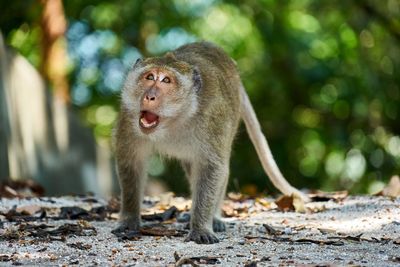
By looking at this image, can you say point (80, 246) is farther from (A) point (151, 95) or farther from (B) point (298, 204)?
(B) point (298, 204)

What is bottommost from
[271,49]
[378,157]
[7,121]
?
[378,157]

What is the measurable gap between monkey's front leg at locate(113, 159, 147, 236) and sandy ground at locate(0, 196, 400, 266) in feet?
0.60

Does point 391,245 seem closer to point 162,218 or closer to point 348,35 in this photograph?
point 162,218

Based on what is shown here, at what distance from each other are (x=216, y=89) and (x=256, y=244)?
1388 mm

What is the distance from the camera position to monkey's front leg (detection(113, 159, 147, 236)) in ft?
19.5

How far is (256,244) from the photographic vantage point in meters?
5.13

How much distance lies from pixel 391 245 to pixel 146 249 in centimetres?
149

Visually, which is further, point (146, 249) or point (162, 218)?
point (162, 218)

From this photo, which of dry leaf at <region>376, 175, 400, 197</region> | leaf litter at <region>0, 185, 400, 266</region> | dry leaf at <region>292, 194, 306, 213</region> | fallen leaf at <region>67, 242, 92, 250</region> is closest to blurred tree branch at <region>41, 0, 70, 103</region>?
leaf litter at <region>0, 185, 400, 266</region>

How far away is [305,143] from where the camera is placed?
17.2 m

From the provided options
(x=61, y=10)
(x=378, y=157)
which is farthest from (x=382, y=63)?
(x=61, y=10)

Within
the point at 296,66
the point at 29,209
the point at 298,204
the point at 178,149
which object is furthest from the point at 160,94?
the point at 296,66

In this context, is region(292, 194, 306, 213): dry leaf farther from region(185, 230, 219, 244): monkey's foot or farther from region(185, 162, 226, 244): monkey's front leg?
region(185, 230, 219, 244): monkey's foot

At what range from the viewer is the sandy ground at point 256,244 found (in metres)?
4.43
